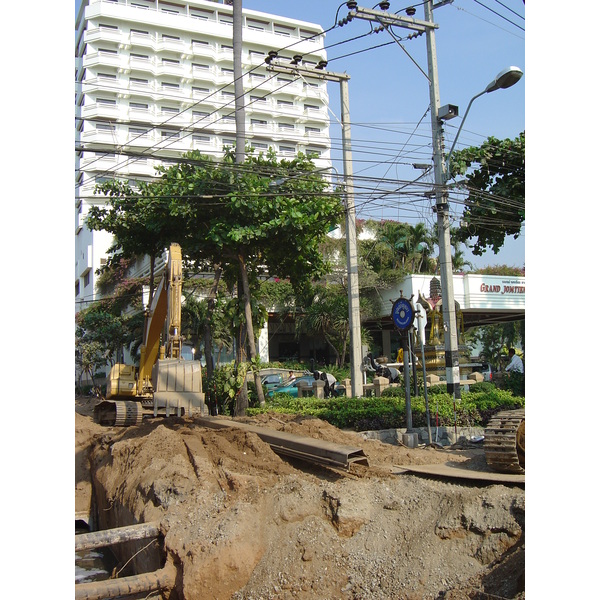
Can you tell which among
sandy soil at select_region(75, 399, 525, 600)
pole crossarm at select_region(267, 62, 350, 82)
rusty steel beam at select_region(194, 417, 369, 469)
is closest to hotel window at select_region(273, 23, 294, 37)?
pole crossarm at select_region(267, 62, 350, 82)

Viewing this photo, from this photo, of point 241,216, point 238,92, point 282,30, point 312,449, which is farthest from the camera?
point 282,30

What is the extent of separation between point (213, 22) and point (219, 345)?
4031 centimetres

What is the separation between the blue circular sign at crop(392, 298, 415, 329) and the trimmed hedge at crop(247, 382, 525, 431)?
8.52 feet

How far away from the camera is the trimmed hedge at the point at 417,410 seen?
13.5 metres

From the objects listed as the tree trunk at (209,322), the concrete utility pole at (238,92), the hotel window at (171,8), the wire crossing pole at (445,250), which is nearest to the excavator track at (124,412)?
the tree trunk at (209,322)

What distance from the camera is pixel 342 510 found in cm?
703

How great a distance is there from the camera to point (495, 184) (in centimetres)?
1492

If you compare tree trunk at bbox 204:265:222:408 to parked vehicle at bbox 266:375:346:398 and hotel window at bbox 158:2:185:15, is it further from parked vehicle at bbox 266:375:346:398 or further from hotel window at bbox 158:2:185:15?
hotel window at bbox 158:2:185:15

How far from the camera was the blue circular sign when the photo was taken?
11.3 meters

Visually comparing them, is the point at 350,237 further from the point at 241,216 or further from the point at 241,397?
the point at 241,397

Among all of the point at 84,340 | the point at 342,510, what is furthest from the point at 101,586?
the point at 84,340

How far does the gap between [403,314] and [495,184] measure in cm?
544

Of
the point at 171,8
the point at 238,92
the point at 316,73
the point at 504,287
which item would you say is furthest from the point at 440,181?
the point at 171,8

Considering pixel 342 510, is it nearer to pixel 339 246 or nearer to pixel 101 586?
pixel 101 586
